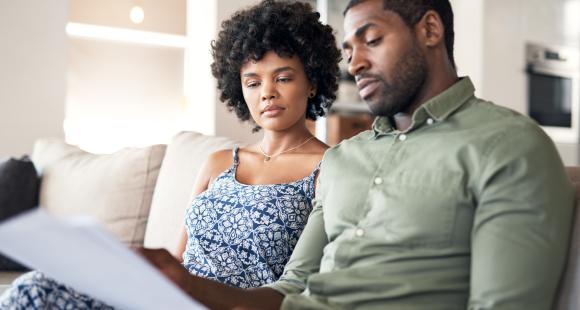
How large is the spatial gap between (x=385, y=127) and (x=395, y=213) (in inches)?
8.9

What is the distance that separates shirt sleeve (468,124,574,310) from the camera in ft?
3.19

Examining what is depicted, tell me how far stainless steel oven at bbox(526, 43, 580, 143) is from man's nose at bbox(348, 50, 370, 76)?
4476mm

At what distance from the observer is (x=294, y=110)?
187cm

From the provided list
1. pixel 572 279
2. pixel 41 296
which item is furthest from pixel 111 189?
pixel 572 279

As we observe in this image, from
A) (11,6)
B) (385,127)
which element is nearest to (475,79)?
(11,6)

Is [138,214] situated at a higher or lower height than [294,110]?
lower

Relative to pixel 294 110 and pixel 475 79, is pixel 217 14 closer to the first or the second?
pixel 294 110

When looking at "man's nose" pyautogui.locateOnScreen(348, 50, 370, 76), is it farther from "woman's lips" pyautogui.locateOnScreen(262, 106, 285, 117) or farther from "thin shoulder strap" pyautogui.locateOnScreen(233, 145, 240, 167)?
"thin shoulder strap" pyautogui.locateOnScreen(233, 145, 240, 167)

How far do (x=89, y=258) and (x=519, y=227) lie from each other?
0.59 meters

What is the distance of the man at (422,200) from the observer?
1.00m

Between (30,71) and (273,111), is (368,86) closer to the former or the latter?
(273,111)

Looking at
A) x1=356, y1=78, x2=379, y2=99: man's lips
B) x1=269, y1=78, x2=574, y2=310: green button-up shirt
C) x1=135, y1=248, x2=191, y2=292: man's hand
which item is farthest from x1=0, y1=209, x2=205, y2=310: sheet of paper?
x1=356, y1=78, x2=379, y2=99: man's lips

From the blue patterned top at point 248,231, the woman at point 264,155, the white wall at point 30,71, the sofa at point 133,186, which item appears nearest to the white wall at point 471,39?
the white wall at point 30,71

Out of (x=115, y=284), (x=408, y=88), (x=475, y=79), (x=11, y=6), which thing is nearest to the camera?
(x=115, y=284)
